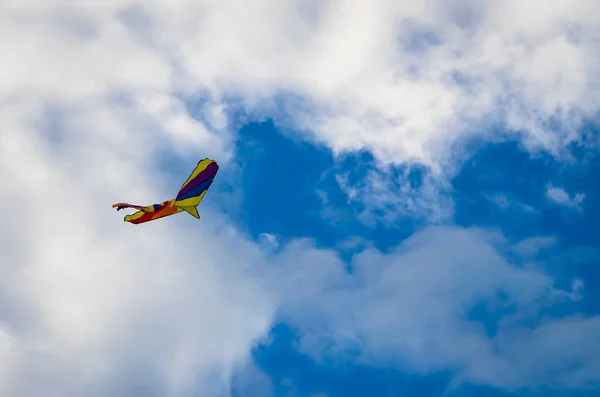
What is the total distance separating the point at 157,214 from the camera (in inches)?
4033

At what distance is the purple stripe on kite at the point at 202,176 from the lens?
102m

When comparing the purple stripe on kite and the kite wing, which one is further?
the purple stripe on kite

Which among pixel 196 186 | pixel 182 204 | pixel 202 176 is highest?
pixel 202 176

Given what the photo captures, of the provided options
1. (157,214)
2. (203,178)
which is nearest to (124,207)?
(157,214)

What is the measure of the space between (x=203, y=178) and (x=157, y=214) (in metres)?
9.96

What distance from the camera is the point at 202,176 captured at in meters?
106

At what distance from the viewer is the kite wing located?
335 ft

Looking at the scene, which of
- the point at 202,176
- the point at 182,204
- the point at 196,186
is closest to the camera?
the point at 182,204

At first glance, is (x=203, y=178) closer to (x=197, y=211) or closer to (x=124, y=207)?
(x=197, y=211)

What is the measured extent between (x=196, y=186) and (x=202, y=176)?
2.71 meters

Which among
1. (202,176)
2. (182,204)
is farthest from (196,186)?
(182,204)

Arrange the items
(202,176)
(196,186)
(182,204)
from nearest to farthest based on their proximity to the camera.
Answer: (182,204)
(196,186)
(202,176)

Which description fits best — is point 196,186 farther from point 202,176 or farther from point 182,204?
point 182,204

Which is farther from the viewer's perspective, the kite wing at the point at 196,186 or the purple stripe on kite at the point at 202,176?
the purple stripe on kite at the point at 202,176
